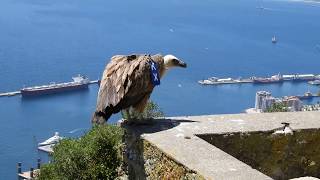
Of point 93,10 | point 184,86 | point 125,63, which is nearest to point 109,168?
point 125,63

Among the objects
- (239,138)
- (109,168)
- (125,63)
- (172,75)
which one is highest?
(125,63)

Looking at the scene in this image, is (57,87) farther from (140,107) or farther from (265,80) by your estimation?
(140,107)

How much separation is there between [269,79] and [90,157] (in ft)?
192

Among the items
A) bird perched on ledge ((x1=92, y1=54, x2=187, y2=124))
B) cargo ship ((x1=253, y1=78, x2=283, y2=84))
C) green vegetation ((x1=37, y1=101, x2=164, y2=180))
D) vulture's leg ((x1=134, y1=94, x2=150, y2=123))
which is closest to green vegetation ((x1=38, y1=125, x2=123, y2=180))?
green vegetation ((x1=37, y1=101, x2=164, y2=180))

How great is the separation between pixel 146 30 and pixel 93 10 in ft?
84.8

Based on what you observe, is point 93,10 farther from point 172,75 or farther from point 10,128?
point 10,128

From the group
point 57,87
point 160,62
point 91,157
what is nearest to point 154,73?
point 160,62

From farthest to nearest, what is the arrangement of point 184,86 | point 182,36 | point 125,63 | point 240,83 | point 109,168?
point 182,36
point 240,83
point 184,86
point 109,168
point 125,63

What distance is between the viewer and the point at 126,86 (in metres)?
3.46

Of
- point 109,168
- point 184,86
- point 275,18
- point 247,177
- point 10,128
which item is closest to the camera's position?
point 247,177

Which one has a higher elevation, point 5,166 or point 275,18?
point 275,18

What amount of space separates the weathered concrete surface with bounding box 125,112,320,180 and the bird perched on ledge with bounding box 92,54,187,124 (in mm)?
177

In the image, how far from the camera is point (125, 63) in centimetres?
364

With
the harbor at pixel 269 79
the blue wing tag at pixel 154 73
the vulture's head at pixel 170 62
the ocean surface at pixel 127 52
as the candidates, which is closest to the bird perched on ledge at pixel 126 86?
the blue wing tag at pixel 154 73
